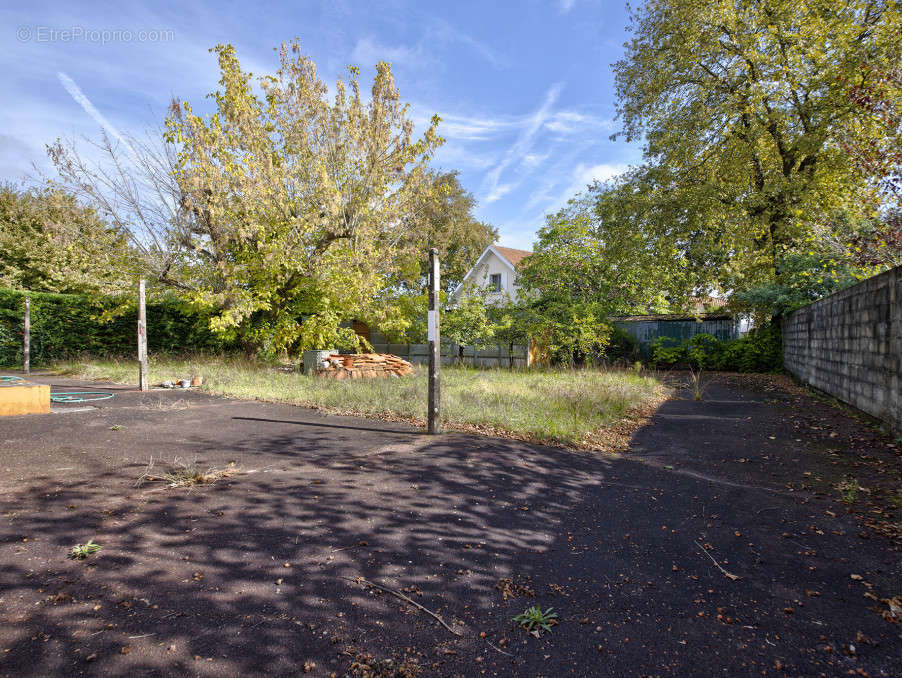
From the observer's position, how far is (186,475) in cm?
388

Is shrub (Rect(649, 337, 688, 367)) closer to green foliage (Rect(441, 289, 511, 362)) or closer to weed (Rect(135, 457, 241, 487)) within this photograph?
green foliage (Rect(441, 289, 511, 362))

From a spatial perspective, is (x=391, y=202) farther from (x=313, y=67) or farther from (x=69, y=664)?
(x=69, y=664)

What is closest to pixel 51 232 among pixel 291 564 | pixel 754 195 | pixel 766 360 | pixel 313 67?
pixel 313 67

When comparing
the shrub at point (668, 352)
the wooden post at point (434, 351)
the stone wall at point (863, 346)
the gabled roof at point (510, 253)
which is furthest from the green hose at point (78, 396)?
the gabled roof at point (510, 253)

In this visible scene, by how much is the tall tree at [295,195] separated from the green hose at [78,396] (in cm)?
288

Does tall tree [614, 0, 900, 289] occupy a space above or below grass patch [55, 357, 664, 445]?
above

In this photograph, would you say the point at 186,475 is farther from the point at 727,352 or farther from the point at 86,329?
the point at 727,352

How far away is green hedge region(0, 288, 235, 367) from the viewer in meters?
14.1

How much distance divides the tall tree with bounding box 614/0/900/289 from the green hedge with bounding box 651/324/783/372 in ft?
6.51

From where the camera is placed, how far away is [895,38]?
33.1 ft

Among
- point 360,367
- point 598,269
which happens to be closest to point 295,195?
point 360,367

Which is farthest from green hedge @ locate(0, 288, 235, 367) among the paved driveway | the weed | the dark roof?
the dark roof

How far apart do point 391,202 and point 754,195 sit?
10.9 metres

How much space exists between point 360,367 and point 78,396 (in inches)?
217
